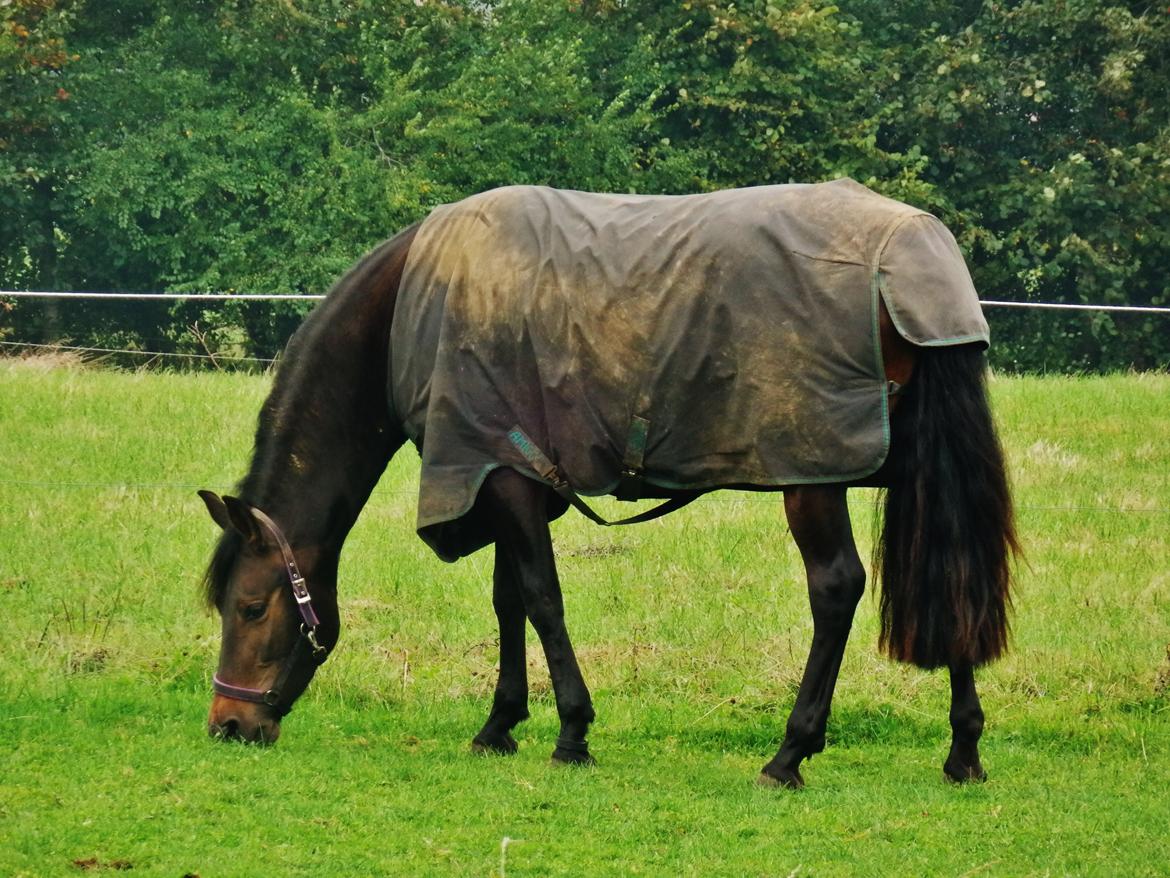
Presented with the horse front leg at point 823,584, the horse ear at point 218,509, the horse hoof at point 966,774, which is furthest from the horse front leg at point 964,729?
the horse ear at point 218,509

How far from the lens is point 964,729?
5867mm

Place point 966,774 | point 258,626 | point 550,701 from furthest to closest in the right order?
point 550,701
point 258,626
point 966,774

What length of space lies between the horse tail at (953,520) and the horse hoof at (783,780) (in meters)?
0.61

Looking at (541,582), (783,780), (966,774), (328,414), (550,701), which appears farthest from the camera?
(550,701)

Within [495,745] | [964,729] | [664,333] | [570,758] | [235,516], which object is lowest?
[495,745]

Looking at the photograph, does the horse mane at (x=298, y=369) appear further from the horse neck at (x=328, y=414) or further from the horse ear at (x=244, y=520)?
the horse ear at (x=244, y=520)

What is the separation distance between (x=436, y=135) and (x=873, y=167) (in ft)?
22.5

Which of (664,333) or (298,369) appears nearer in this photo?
(664,333)

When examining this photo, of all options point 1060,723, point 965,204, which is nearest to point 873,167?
point 965,204

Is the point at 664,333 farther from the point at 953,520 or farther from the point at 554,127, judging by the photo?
the point at 554,127

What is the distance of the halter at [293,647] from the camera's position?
20.4ft

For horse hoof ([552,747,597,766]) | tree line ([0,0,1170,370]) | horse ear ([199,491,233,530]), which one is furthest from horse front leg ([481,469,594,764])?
tree line ([0,0,1170,370])

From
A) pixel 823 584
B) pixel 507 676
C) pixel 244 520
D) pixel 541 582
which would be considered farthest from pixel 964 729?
pixel 244 520

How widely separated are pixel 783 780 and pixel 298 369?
252 centimetres
